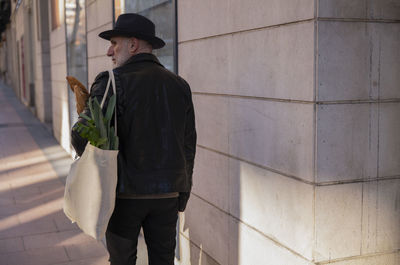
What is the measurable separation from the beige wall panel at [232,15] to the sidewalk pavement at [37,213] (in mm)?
2142

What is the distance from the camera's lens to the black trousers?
2.75 m

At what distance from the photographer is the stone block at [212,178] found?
335 centimetres

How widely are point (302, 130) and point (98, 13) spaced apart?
4.77 m

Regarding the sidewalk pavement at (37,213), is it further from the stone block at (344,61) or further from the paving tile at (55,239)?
the stone block at (344,61)

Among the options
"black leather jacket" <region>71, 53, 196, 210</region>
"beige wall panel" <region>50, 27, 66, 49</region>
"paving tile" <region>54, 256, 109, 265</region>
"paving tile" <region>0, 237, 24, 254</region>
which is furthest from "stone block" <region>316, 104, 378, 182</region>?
"beige wall panel" <region>50, 27, 66, 49</region>

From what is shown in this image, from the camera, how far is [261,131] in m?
2.84

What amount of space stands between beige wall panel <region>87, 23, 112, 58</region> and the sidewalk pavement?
6.27 feet

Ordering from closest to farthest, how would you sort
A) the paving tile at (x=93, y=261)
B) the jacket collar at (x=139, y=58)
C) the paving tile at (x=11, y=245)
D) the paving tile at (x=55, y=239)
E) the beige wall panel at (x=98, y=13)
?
1. the jacket collar at (x=139, y=58)
2. the paving tile at (x=93, y=261)
3. the paving tile at (x=11, y=245)
4. the paving tile at (x=55, y=239)
5. the beige wall panel at (x=98, y=13)

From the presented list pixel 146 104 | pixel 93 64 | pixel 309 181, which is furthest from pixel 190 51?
pixel 93 64

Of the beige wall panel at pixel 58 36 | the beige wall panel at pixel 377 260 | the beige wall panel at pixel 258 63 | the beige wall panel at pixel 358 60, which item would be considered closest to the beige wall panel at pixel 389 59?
the beige wall panel at pixel 358 60

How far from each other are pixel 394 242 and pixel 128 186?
1.34 m

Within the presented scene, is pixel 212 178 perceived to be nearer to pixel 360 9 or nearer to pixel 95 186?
pixel 95 186

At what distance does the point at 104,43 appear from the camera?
6.39m

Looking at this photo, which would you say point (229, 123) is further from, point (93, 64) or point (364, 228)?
point (93, 64)
